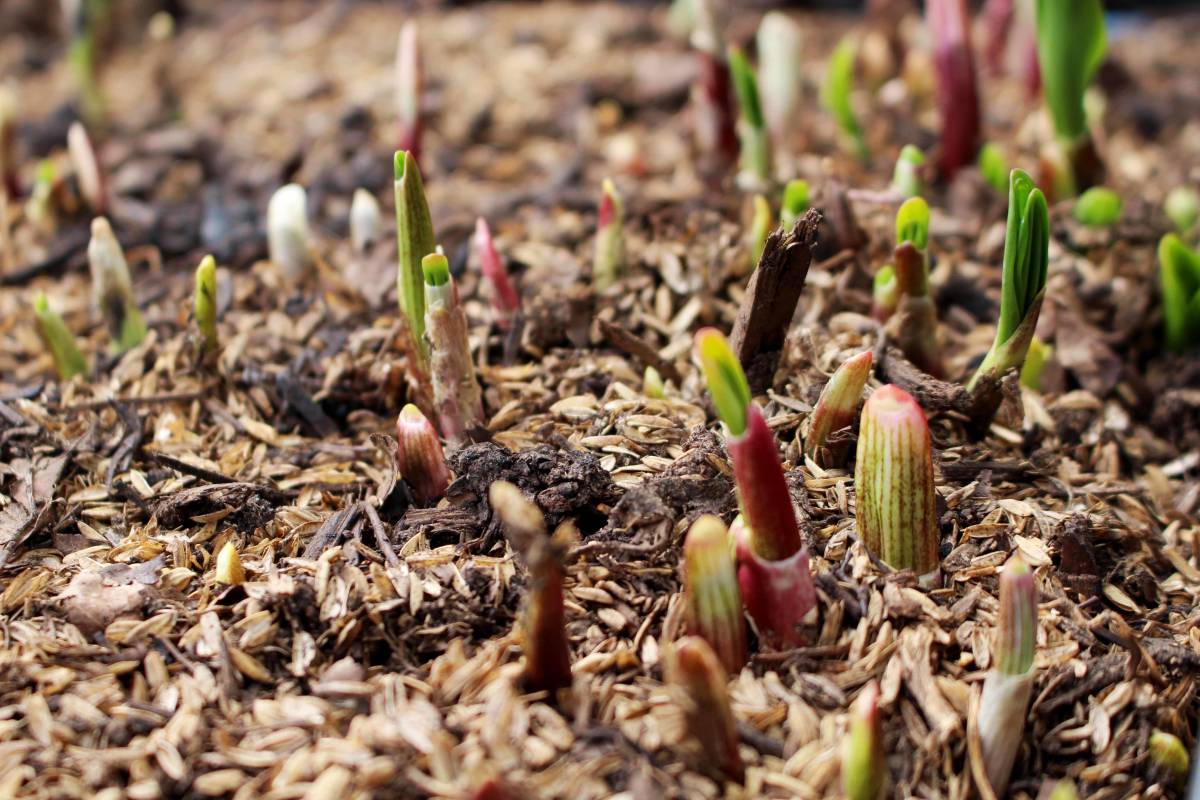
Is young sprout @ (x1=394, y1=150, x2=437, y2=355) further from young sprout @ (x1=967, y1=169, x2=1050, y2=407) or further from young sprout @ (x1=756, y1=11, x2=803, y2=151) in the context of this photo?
young sprout @ (x1=756, y1=11, x2=803, y2=151)

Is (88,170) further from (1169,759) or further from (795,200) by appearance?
(1169,759)

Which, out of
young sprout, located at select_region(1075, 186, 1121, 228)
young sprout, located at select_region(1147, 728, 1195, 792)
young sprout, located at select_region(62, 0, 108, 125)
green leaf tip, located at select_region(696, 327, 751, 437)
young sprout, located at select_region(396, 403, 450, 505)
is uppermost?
young sprout, located at select_region(62, 0, 108, 125)

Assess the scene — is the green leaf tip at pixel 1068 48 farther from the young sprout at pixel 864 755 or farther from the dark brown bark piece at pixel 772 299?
the young sprout at pixel 864 755

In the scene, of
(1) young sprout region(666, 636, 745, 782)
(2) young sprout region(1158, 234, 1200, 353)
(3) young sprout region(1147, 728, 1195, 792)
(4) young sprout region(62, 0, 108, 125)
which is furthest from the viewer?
(4) young sprout region(62, 0, 108, 125)

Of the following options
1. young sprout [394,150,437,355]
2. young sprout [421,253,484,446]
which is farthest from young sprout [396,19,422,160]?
Result: young sprout [421,253,484,446]

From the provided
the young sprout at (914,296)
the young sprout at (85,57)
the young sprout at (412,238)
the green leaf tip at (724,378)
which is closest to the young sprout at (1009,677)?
the green leaf tip at (724,378)

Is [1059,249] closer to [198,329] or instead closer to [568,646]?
[568,646]
